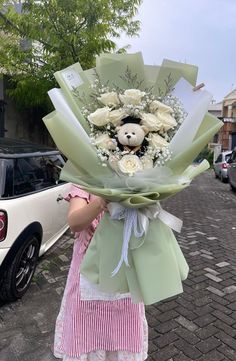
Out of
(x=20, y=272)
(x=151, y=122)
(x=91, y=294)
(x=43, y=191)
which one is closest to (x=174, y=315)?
(x=20, y=272)

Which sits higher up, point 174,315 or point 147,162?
point 147,162

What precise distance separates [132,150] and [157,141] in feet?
0.37

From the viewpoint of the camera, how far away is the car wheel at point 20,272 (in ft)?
10.7

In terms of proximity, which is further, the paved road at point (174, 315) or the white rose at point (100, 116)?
the paved road at point (174, 315)

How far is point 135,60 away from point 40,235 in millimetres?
2632

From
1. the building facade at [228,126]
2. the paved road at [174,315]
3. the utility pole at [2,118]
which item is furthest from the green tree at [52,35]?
the building facade at [228,126]

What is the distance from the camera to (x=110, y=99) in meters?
1.56

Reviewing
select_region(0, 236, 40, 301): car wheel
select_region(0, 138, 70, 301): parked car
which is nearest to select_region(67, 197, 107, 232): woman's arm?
select_region(0, 138, 70, 301): parked car

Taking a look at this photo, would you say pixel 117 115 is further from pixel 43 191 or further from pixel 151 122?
pixel 43 191

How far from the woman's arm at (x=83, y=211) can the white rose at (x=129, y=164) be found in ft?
0.64

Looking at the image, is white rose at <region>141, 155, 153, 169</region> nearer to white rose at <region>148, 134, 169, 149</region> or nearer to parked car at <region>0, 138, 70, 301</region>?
white rose at <region>148, 134, 169, 149</region>

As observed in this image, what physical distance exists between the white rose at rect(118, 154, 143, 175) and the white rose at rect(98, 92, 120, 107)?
235 millimetres

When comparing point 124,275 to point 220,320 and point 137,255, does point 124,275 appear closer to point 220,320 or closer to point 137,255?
point 137,255

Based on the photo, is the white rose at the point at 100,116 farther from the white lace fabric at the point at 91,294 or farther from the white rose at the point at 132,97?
the white lace fabric at the point at 91,294
